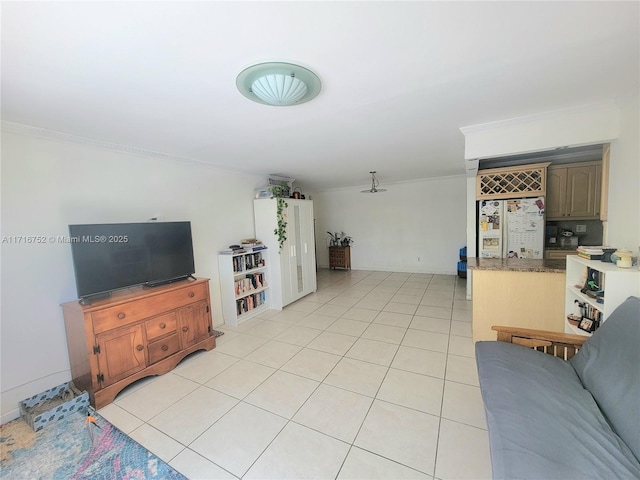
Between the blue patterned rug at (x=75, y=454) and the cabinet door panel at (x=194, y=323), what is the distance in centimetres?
91

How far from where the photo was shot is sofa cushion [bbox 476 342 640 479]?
1.03 metres

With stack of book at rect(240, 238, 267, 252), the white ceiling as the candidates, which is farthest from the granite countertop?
stack of book at rect(240, 238, 267, 252)

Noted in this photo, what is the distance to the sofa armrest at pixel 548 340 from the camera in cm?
182

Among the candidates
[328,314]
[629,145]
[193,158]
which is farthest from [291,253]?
[629,145]

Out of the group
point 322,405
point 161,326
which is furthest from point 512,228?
point 161,326

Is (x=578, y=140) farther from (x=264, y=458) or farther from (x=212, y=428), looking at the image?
(x=212, y=428)

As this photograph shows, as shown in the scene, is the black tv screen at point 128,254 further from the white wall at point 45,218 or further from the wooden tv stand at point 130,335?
the white wall at point 45,218

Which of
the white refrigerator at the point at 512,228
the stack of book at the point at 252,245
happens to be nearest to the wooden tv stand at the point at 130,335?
the stack of book at the point at 252,245

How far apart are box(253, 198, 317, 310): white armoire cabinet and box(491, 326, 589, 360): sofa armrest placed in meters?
3.13

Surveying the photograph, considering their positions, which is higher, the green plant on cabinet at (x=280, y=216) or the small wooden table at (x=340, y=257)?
the green plant on cabinet at (x=280, y=216)

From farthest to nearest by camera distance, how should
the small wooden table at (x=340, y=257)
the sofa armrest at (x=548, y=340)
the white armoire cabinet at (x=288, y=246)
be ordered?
the small wooden table at (x=340, y=257)
the white armoire cabinet at (x=288, y=246)
the sofa armrest at (x=548, y=340)

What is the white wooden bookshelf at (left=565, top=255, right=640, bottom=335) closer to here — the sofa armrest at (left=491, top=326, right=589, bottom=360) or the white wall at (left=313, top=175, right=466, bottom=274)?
the sofa armrest at (left=491, top=326, right=589, bottom=360)

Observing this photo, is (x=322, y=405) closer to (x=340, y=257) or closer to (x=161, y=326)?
(x=161, y=326)

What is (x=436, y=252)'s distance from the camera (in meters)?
6.21
